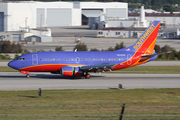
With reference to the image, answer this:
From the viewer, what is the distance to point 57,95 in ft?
88.3

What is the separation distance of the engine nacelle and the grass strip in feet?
24.8

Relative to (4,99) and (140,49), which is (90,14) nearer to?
(140,49)

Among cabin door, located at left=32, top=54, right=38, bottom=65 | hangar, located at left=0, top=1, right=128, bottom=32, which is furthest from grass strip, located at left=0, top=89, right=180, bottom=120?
hangar, located at left=0, top=1, right=128, bottom=32

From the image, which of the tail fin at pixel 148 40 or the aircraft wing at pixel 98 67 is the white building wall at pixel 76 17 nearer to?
the tail fin at pixel 148 40

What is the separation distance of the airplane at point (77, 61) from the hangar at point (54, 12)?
10408 centimetres

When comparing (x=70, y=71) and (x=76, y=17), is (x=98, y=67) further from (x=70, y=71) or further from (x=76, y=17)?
(x=76, y=17)

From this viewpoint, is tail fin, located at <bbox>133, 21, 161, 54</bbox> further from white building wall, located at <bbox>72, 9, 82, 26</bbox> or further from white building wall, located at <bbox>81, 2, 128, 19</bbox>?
white building wall, located at <bbox>81, 2, 128, 19</bbox>

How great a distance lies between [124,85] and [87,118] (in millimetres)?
16294

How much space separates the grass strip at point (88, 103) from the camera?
1833cm

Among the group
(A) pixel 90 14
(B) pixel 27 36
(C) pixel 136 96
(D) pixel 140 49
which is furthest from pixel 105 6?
(C) pixel 136 96

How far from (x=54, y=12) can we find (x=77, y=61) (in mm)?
140552

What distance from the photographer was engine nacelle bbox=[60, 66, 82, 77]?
36.6 m

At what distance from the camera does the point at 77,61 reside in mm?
38312

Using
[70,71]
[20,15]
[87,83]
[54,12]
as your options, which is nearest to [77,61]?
[70,71]
